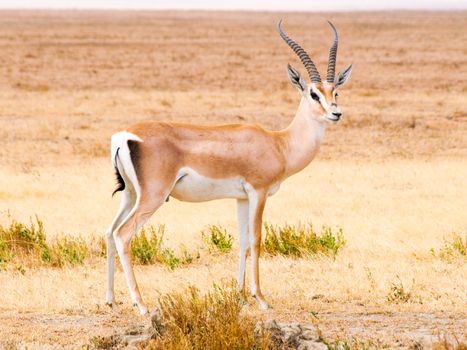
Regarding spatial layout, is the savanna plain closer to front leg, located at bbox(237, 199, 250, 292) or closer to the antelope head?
front leg, located at bbox(237, 199, 250, 292)

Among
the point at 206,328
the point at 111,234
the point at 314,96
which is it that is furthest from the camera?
the point at 314,96

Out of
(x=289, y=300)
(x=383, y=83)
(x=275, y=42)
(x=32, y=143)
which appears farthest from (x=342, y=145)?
(x=275, y=42)

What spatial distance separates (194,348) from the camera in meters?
6.46

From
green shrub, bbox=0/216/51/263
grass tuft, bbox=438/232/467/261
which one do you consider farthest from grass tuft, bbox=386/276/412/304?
green shrub, bbox=0/216/51/263

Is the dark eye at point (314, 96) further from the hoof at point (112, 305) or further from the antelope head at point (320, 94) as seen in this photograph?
the hoof at point (112, 305)

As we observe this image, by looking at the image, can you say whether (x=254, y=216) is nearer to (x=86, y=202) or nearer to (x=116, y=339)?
(x=116, y=339)

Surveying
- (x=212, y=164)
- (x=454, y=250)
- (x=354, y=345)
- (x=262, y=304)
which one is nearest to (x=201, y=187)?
(x=212, y=164)

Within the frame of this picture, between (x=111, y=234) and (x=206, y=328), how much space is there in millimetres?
1780

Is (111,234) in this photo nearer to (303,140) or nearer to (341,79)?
(303,140)

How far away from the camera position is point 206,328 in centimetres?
656

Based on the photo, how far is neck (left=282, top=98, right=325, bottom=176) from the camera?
846 centimetres

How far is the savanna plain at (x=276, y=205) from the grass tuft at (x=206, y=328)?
482 mm

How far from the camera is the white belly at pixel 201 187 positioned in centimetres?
790

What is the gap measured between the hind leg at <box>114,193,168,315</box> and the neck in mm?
1262
